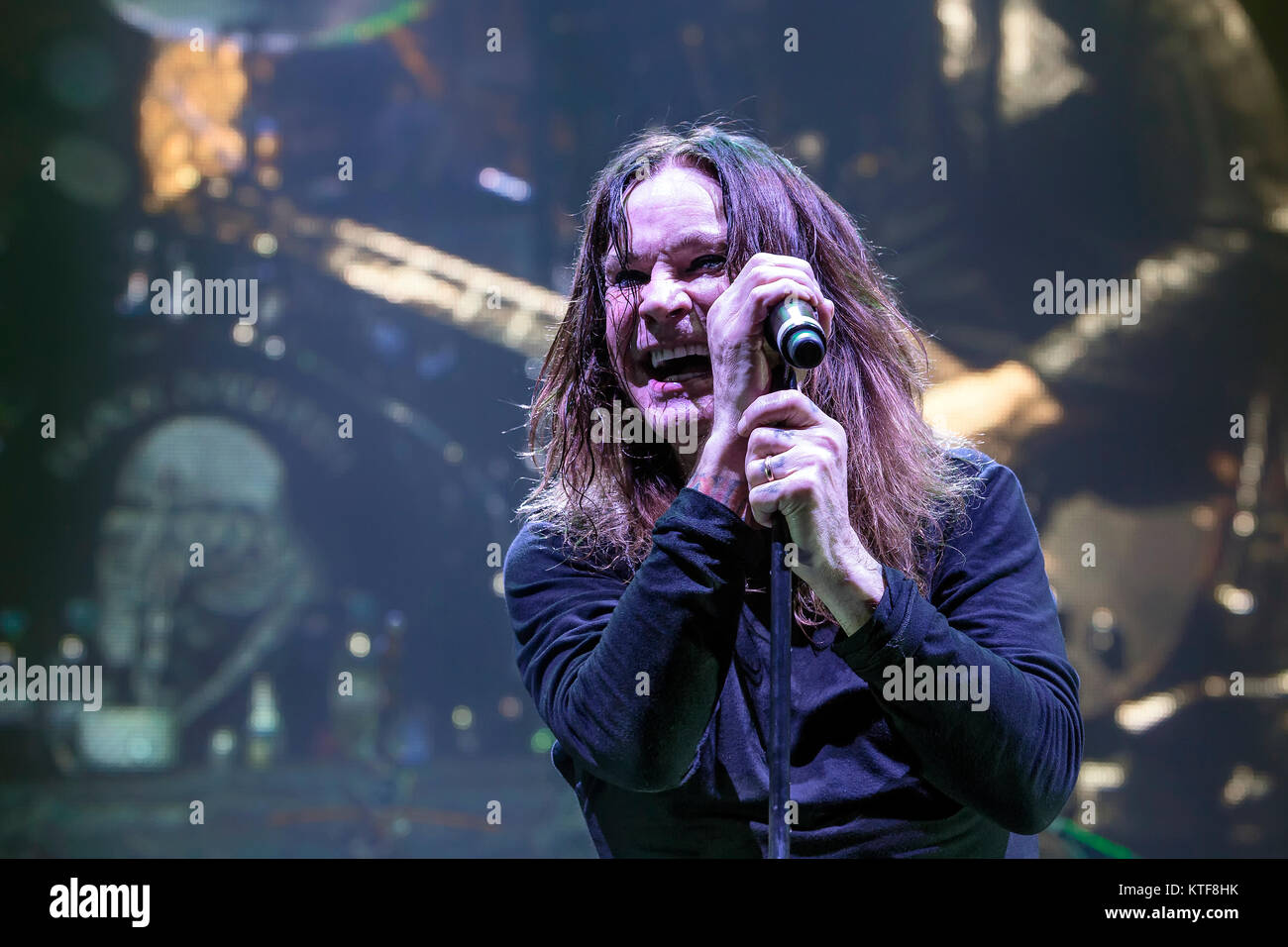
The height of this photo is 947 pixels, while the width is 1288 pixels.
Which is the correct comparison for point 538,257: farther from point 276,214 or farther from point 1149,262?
point 1149,262

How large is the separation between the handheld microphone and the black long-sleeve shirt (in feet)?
0.67

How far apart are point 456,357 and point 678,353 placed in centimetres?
382

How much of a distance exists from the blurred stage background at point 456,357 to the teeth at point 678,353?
10.8ft

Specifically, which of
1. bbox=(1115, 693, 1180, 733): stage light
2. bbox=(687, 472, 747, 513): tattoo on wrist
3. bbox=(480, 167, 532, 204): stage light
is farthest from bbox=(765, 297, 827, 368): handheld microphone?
bbox=(1115, 693, 1180, 733): stage light

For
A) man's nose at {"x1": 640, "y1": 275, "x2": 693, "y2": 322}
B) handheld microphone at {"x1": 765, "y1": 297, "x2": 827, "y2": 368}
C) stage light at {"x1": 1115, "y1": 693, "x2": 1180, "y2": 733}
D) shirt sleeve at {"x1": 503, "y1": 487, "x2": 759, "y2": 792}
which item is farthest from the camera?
stage light at {"x1": 1115, "y1": 693, "x2": 1180, "y2": 733}

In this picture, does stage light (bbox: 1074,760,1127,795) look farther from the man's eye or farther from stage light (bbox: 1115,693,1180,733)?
the man's eye

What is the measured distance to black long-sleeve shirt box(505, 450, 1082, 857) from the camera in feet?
3.67

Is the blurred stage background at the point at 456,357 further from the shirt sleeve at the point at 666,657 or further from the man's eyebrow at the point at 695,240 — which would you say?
the shirt sleeve at the point at 666,657

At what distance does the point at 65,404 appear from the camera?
4.88 meters

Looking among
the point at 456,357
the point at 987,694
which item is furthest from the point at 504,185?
the point at 987,694

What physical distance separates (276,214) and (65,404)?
1.31 metres

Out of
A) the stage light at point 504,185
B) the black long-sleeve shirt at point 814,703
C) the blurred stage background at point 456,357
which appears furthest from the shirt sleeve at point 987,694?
the stage light at point 504,185

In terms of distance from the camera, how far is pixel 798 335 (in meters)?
1.03

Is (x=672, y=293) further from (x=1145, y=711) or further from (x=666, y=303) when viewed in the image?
(x=1145, y=711)
